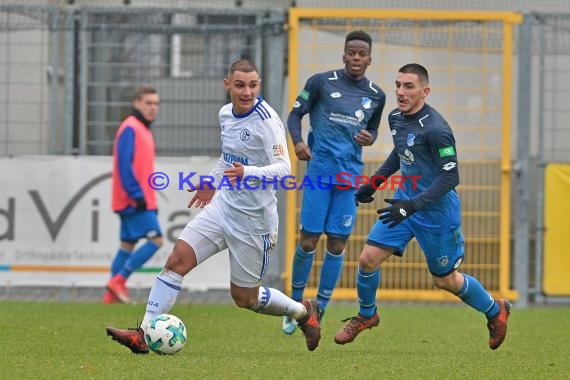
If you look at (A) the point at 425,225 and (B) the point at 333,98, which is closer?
(A) the point at 425,225

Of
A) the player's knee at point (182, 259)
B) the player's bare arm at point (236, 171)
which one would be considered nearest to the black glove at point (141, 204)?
the player's knee at point (182, 259)

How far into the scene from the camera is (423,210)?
8539 mm

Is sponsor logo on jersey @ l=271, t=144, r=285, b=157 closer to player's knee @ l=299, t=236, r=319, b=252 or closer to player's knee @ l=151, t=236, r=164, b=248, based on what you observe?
player's knee @ l=299, t=236, r=319, b=252

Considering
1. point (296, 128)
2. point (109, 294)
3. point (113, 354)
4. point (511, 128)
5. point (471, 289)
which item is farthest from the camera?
point (511, 128)

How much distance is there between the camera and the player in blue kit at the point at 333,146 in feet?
33.3

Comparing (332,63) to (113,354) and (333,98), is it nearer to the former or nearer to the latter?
(333,98)

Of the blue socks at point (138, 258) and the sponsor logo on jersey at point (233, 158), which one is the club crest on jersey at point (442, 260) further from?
the blue socks at point (138, 258)

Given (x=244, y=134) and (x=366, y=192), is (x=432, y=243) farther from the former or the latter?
(x=244, y=134)

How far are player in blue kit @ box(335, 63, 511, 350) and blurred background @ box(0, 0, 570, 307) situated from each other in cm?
→ 471

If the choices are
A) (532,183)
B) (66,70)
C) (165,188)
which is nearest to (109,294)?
(165,188)

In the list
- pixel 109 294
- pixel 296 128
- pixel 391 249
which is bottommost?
pixel 109 294

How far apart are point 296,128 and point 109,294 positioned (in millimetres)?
3865

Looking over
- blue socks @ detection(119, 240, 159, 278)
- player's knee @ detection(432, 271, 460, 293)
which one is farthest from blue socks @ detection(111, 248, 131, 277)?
player's knee @ detection(432, 271, 460, 293)

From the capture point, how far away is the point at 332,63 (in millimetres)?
13609
